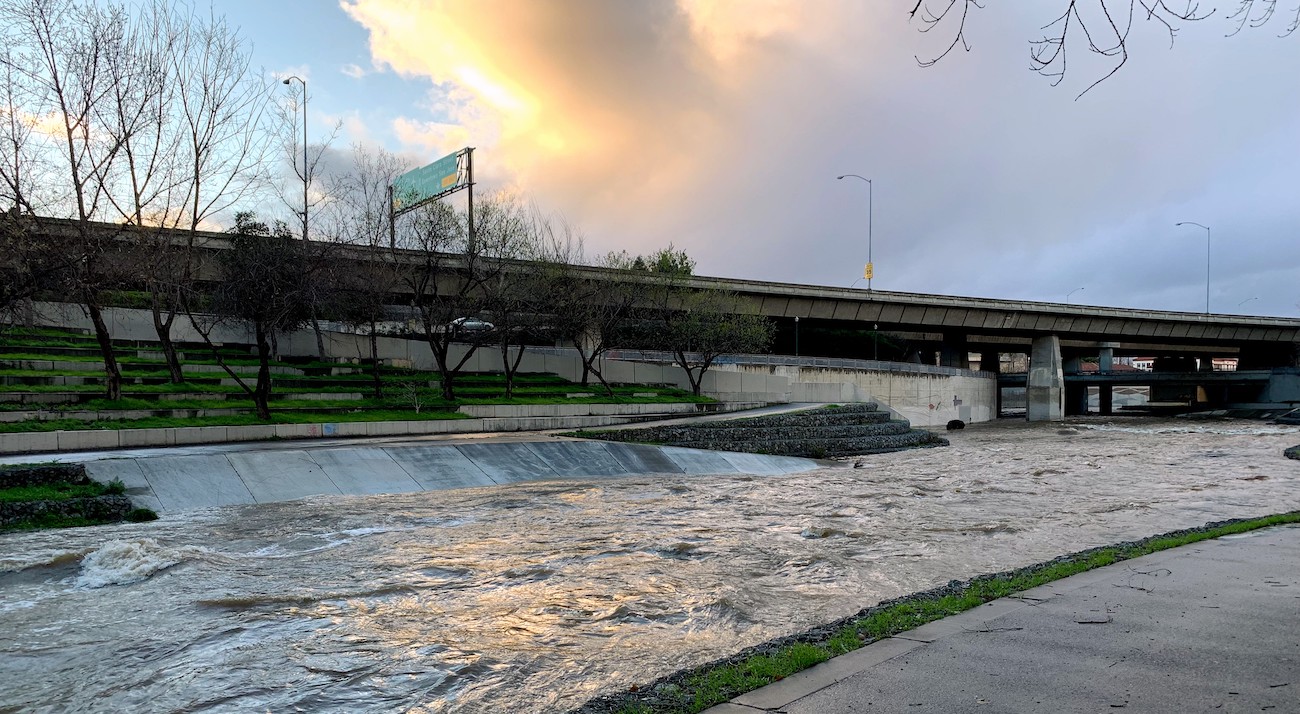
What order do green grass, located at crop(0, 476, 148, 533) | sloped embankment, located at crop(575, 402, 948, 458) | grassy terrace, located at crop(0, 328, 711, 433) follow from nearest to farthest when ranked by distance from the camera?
green grass, located at crop(0, 476, 148, 533)
grassy terrace, located at crop(0, 328, 711, 433)
sloped embankment, located at crop(575, 402, 948, 458)

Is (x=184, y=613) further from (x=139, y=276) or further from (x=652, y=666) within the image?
(x=139, y=276)

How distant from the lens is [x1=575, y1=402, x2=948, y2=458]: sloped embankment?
2820 cm

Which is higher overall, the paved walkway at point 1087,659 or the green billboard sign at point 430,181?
the green billboard sign at point 430,181

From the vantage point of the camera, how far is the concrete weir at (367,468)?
16.0 m

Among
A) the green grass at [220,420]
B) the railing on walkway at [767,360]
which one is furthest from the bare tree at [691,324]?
the green grass at [220,420]

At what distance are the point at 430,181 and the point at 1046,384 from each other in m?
53.9

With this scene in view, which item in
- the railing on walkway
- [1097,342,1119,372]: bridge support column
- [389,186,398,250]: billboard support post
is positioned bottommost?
the railing on walkway

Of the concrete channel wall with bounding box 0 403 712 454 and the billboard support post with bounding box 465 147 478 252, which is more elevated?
the billboard support post with bounding box 465 147 478 252

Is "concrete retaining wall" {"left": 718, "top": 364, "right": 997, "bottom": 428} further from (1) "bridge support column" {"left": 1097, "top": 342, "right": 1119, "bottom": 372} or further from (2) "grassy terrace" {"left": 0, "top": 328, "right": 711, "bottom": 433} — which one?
(1) "bridge support column" {"left": 1097, "top": 342, "right": 1119, "bottom": 372}

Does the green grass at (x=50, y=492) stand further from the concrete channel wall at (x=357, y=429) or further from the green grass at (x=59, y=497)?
the concrete channel wall at (x=357, y=429)

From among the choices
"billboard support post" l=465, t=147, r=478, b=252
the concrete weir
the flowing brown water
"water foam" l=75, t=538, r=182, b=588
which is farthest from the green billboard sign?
"water foam" l=75, t=538, r=182, b=588

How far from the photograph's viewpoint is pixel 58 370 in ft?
90.3

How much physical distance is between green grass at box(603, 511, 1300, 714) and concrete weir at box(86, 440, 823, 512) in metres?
13.5

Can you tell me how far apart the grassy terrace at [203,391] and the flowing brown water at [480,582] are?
8557 millimetres
